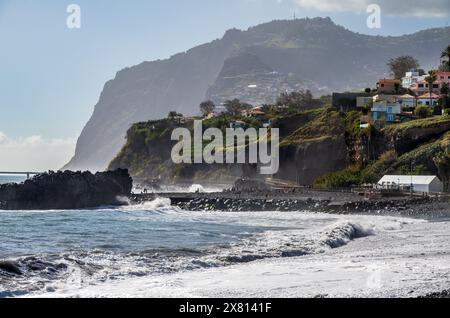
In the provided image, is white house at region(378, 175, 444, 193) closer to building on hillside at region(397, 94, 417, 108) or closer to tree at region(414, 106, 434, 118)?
tree at region(414, 106, 434, 118)

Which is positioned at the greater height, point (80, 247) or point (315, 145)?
point (315, 145)

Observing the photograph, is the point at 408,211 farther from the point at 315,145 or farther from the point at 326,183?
the point at 315,145

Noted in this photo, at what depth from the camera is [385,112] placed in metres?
93.8

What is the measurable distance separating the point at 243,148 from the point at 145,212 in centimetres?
5933

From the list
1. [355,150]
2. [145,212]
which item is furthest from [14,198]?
[355,150]

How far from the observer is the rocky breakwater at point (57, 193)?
7244cm

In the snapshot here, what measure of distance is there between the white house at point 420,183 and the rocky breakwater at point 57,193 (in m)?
28.7

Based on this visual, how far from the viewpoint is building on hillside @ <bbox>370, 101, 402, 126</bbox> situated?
91713 millimetres

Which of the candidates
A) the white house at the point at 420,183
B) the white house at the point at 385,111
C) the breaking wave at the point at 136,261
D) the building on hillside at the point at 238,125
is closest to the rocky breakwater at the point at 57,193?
the white house at the point at 420,183

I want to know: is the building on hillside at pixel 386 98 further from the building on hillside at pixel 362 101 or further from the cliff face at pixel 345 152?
the cliff face at pixel 345 152

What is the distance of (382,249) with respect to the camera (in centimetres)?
3238

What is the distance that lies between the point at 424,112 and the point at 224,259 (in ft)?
224

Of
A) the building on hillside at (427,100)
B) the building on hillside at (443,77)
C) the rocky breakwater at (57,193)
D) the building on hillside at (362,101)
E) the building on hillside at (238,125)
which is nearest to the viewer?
the rocky breakwater at (57,193)
